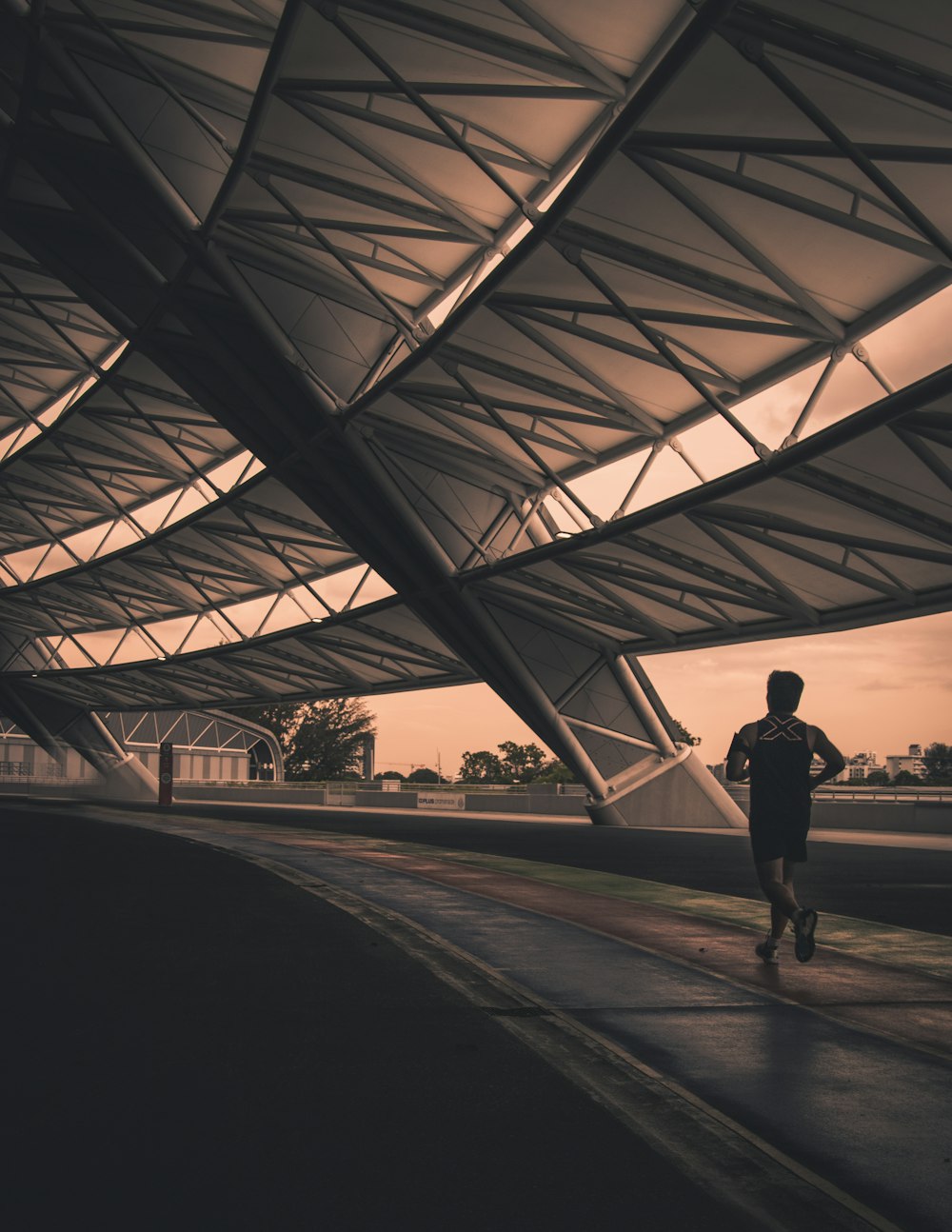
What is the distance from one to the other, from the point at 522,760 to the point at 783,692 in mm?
107713

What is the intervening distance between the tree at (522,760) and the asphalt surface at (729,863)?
83.6m

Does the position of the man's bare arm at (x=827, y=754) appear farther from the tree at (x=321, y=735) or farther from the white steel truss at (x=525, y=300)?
the tree at (x=321, y=735)

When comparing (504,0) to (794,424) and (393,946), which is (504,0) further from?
(393,946)

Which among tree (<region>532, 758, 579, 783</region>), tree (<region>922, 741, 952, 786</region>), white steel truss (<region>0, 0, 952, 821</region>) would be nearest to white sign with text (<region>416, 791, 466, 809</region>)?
white steel truss (<region>0, 0, 952, 821</region>)

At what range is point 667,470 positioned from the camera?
21578 millimetres

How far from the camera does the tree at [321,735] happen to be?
4535 inches

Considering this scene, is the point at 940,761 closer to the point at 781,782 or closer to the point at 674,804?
the point at 674,804

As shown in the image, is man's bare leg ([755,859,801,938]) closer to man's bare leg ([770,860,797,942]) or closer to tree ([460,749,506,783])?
man's bare leg ([770,860,797,942])

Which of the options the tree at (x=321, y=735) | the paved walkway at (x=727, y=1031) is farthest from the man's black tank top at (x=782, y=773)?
the tree at (x=321, y=735)

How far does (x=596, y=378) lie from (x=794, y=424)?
151 inches

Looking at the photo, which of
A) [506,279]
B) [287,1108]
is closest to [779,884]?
[287,1108]

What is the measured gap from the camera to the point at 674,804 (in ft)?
110

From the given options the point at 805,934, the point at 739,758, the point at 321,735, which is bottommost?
the point at 805,934

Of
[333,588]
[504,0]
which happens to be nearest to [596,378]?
[504,0]
